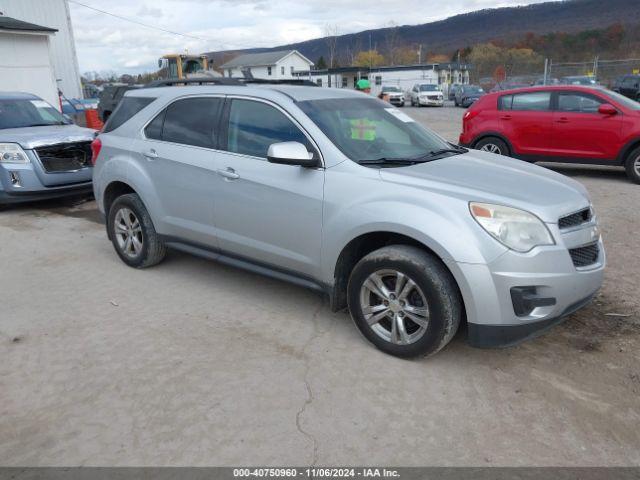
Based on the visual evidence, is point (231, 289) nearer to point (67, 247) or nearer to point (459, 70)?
point (67, 247)

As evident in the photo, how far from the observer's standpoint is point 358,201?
368cm

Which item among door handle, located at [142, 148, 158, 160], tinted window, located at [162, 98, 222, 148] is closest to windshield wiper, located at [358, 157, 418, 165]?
tinted window, located at [162, 98, 222, 148]

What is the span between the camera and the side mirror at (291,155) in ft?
12.4

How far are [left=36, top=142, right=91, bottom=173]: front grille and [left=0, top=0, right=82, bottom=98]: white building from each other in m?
16.1

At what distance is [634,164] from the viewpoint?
9102mm

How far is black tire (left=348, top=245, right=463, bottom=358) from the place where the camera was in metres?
3.33

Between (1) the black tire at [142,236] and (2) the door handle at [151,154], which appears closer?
(2) the door handle at [151,154]

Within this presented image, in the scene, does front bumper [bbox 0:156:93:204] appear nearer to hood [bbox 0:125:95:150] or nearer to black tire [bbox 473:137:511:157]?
hood [bbox 0:125:95:150]

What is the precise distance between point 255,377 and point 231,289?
1627 mm

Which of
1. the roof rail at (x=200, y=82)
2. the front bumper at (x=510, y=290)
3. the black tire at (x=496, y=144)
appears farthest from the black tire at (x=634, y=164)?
the roof rail at (x=200, y=82)

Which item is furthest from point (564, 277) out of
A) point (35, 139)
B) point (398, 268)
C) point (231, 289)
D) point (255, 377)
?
point (35, 139)

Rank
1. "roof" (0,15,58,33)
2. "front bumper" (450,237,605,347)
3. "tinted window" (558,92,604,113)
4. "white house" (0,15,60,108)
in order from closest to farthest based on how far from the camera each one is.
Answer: "front bumper" (450,237,605,347), "tinted window" (558,92,604,113), "roof" (0,15,58,33), "white house" (0,15,60,108)

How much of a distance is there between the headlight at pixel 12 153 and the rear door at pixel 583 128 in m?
8.69

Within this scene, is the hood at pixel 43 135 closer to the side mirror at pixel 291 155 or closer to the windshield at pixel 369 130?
the windshield at pixel 369 130
